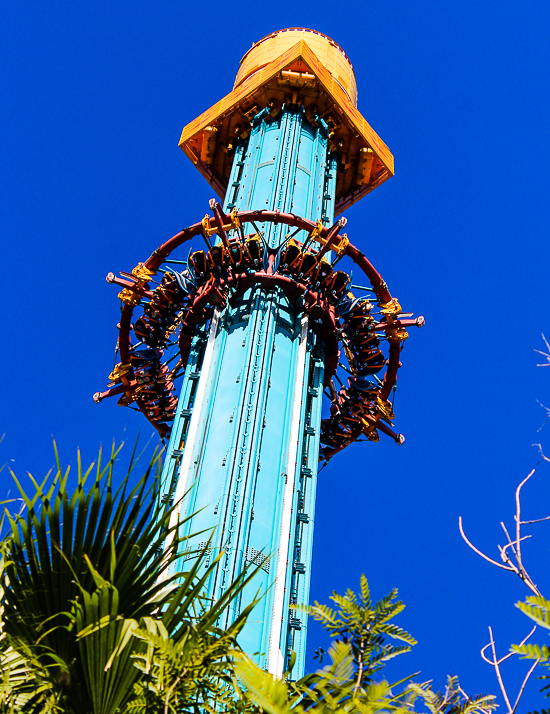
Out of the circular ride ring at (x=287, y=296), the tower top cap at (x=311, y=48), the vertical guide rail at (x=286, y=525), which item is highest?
the tower top cap at (x=311, y=48)

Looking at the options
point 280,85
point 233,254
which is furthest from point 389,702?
point 280,85

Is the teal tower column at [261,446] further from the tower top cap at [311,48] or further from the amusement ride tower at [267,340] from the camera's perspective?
the tower top cap at [311,48]

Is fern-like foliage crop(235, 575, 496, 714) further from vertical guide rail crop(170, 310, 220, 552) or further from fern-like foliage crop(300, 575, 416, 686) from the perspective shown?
vertical guide rail crop(170, 310, 220, 552)

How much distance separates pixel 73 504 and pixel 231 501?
Answer: 13723 mm

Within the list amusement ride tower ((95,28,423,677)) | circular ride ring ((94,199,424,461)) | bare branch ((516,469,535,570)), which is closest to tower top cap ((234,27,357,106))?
amusement ride tower ((95,28,423,677))

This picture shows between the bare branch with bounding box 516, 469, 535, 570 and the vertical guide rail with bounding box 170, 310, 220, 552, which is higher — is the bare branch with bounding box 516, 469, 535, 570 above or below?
below

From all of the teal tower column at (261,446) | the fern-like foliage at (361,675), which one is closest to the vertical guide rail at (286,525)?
the teal tower column at (261,446)

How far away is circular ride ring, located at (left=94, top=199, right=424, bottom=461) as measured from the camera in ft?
90.0

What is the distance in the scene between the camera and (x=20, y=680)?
753cm

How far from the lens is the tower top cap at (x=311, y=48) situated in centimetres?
4091

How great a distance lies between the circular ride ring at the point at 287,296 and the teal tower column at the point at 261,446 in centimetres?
63

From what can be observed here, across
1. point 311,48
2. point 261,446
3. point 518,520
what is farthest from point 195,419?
point 311,48

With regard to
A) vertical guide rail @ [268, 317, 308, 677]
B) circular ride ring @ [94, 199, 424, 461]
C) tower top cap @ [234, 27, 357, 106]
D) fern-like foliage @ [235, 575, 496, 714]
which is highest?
tower top cap @ [234, 27, 357, 106]

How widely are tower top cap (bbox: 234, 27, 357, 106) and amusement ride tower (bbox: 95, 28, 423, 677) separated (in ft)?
12.7
